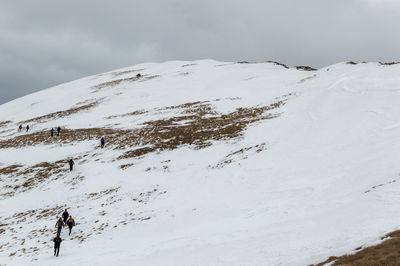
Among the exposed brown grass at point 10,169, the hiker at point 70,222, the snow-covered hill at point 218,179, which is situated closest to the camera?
the snow-covered hill at point 218,179

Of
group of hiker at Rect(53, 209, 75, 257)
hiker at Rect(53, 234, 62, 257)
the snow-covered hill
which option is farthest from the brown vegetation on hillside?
hiker at Rect(53, 234, 62, 257)

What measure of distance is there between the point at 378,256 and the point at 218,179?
1605 cm

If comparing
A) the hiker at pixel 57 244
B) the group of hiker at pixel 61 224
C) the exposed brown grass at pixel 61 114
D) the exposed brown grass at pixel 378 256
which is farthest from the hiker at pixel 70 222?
the exposed brown grass at pixel 61 114

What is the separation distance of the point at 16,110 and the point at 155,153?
60648mm

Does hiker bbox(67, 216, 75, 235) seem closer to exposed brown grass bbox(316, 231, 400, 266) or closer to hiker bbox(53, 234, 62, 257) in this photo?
hiker bbox(53, 234, 62, 257)

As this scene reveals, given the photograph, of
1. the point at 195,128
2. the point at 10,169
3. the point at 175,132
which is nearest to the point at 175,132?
the point at 175,132

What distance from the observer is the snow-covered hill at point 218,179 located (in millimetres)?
13742

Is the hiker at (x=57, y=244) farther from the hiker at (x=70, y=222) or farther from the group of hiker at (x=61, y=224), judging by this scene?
the hiker at (x=70, y=222)

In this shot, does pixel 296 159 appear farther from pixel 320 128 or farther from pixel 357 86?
pixel 357 86

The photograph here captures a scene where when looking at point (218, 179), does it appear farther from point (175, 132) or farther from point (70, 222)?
point (175, 132)

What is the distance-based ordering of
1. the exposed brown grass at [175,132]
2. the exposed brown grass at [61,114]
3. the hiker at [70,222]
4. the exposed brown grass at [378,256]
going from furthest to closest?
the exposed brown grass at [61,114] < the exposed brown grass at [175,132] < the hiker at [70,222] < the exposed brown grass at [378,256]

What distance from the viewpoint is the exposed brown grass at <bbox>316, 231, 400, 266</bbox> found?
848 centimetres

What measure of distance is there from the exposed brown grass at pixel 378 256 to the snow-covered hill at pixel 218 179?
1.90ft

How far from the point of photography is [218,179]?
24344mm
